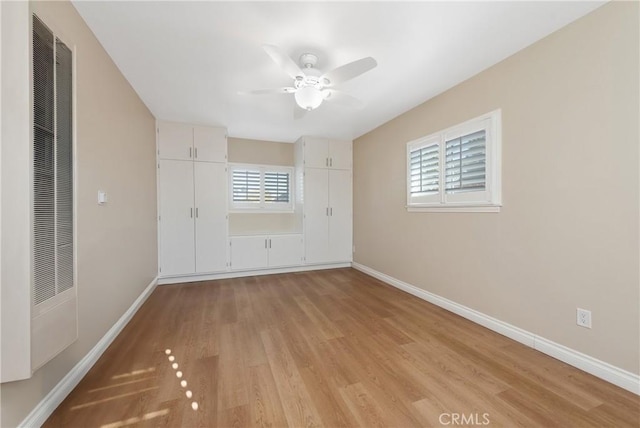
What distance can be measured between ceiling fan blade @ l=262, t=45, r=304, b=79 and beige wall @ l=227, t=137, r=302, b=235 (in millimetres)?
2805

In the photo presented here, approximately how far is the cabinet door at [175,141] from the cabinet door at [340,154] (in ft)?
7.65

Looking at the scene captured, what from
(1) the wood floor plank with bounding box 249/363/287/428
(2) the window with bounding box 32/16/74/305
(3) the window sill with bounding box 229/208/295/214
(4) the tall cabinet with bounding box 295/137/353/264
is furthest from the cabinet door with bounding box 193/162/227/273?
(1) the wood floor plank with bounding box 249/363/287/428

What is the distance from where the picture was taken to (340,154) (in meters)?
4.55

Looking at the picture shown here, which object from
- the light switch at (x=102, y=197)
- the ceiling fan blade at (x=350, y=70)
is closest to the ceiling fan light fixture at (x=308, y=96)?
the ceiling fan blade at (x=350, y=70)

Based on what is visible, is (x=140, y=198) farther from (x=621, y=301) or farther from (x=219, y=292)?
(x=621, y=301)

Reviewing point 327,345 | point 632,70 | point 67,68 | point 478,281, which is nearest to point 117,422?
point 327,345

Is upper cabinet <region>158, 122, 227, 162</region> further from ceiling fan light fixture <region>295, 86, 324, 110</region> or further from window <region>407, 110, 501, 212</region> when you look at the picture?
window <region>407, 110, 501, 212</region>

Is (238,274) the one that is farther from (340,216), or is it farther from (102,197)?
(102,197)

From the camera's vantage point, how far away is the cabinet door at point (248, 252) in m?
3.99

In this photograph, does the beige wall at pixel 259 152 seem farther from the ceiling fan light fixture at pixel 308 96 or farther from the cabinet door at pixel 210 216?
the ceiling fan light fixture at pixel 308 96


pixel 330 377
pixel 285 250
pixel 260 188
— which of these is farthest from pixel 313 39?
pixel 285 250

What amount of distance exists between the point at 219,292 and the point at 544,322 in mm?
3414

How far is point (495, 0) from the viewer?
153cm

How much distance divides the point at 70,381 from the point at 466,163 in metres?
3.49
